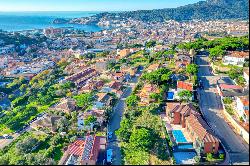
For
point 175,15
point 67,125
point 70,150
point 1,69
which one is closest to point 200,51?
point 67,125

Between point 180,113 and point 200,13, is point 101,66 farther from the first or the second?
point 200,13

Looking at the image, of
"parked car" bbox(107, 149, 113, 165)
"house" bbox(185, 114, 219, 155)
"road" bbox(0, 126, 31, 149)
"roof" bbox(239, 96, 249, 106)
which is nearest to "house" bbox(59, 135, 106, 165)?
"parked car" bbox(107, 149, 113, 165)

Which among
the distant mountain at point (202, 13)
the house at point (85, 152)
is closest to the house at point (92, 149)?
the house at point (85, 152)

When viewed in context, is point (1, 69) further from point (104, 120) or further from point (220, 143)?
point (220, 143)

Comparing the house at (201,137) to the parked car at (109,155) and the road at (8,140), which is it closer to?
the parked car at (109,155)

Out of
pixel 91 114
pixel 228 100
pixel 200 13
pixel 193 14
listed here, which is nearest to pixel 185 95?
pixel 228 100
